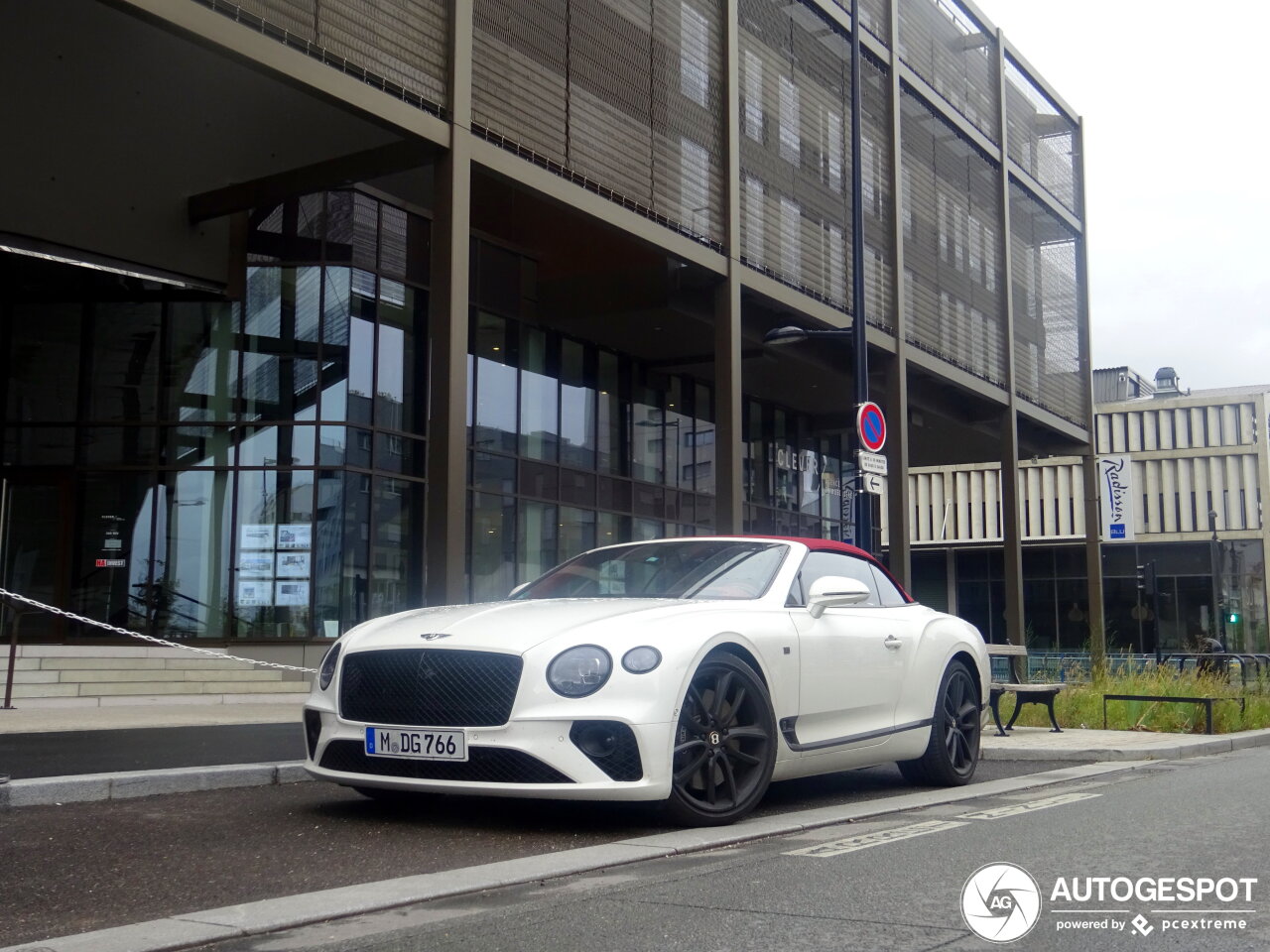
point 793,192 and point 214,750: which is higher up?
point 793,192

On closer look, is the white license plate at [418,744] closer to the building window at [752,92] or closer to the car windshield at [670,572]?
the car windshield at [670,572]

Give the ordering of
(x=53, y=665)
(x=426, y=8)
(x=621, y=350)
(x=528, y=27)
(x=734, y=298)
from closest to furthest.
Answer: (x=426, y=8), (x=528, y=27), (x=53, y=665), (x=734, y=298), (x=621, y=350)

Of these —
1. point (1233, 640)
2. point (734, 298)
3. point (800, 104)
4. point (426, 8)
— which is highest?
point (800, 104)

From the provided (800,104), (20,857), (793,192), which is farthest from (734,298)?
(20,857)

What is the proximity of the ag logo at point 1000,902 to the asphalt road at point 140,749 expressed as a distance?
16.1ft

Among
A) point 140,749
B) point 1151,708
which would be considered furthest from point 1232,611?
point 140,749

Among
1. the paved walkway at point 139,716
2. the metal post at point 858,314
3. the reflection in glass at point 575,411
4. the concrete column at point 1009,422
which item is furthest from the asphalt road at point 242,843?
the concrete column at point 1009,422

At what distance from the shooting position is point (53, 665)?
17.3 meters

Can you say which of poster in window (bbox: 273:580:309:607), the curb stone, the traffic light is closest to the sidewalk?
the curb stone

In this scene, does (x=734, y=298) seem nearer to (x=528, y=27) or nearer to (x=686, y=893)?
(x=528, y=27)

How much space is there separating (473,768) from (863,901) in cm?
203

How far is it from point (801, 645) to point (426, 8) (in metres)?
9.55

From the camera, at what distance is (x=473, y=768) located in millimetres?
5984

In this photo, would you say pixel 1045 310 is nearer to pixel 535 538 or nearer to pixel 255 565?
pixel 535 538
